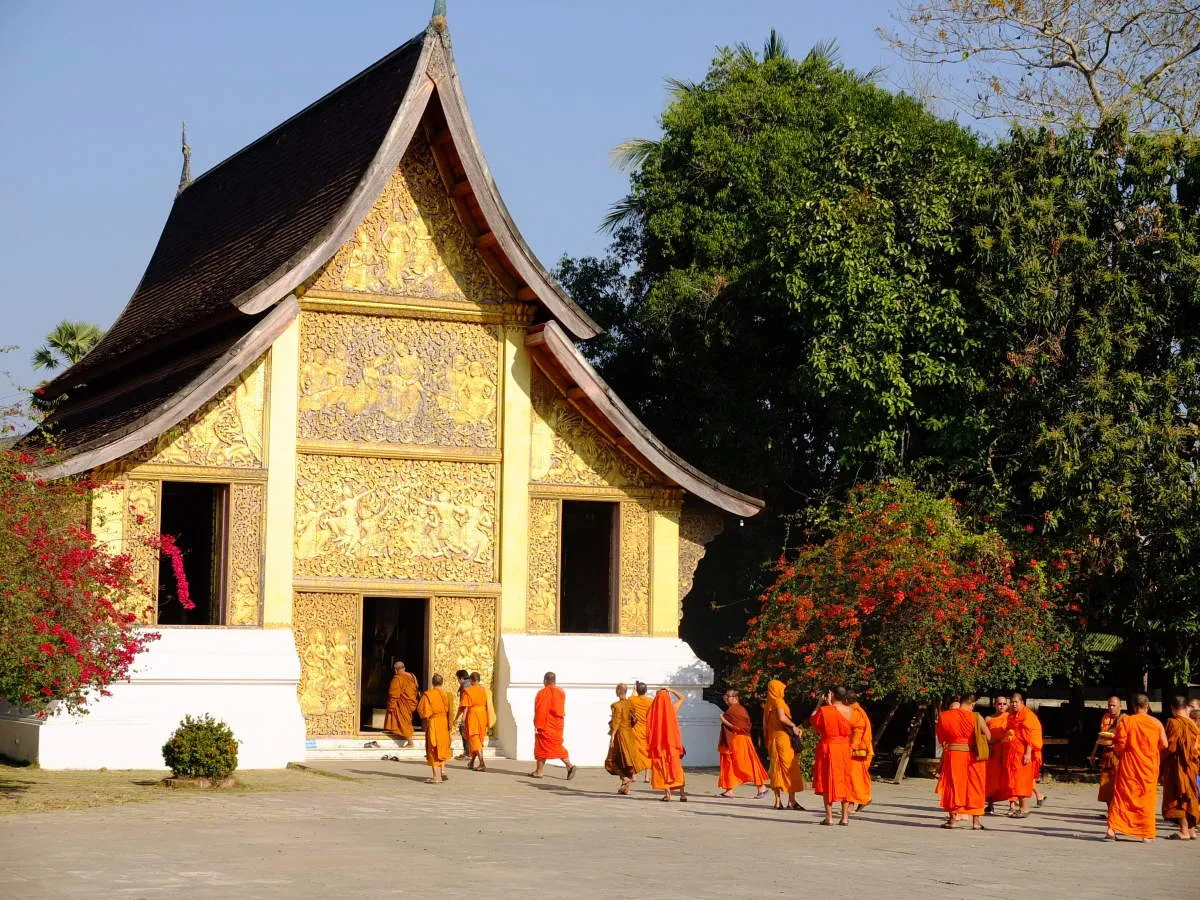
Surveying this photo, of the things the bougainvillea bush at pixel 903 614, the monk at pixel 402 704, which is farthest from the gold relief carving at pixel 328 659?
the bougainvillea bush at pixel 903 614

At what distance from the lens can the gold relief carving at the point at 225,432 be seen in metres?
20.4

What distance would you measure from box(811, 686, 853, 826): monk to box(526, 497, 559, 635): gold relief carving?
6301mm

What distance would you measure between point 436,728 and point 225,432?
452cm

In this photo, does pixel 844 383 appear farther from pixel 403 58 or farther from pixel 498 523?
pixel 403 58

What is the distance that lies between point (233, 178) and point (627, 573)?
10178 mm

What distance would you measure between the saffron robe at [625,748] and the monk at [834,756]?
2.73m

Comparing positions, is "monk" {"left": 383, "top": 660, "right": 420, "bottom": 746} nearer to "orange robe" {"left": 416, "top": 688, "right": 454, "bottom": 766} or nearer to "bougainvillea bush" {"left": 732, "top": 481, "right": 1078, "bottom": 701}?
"orange robe" {"left": 416, "top": 688, "right": 454, "bottom": 766}

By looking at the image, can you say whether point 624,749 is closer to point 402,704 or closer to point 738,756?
point 738,756

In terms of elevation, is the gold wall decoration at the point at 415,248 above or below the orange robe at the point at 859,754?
above

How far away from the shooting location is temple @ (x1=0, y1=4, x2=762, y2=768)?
66.2 feet

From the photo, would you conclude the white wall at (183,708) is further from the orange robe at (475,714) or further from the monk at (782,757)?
the monk at (782,757)

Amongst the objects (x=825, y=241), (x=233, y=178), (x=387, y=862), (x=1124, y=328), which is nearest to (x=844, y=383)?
(x=825, y=241)

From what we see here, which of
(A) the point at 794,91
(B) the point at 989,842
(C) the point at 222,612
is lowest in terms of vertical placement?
(B) the point at 989,842

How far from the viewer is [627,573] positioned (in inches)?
901
